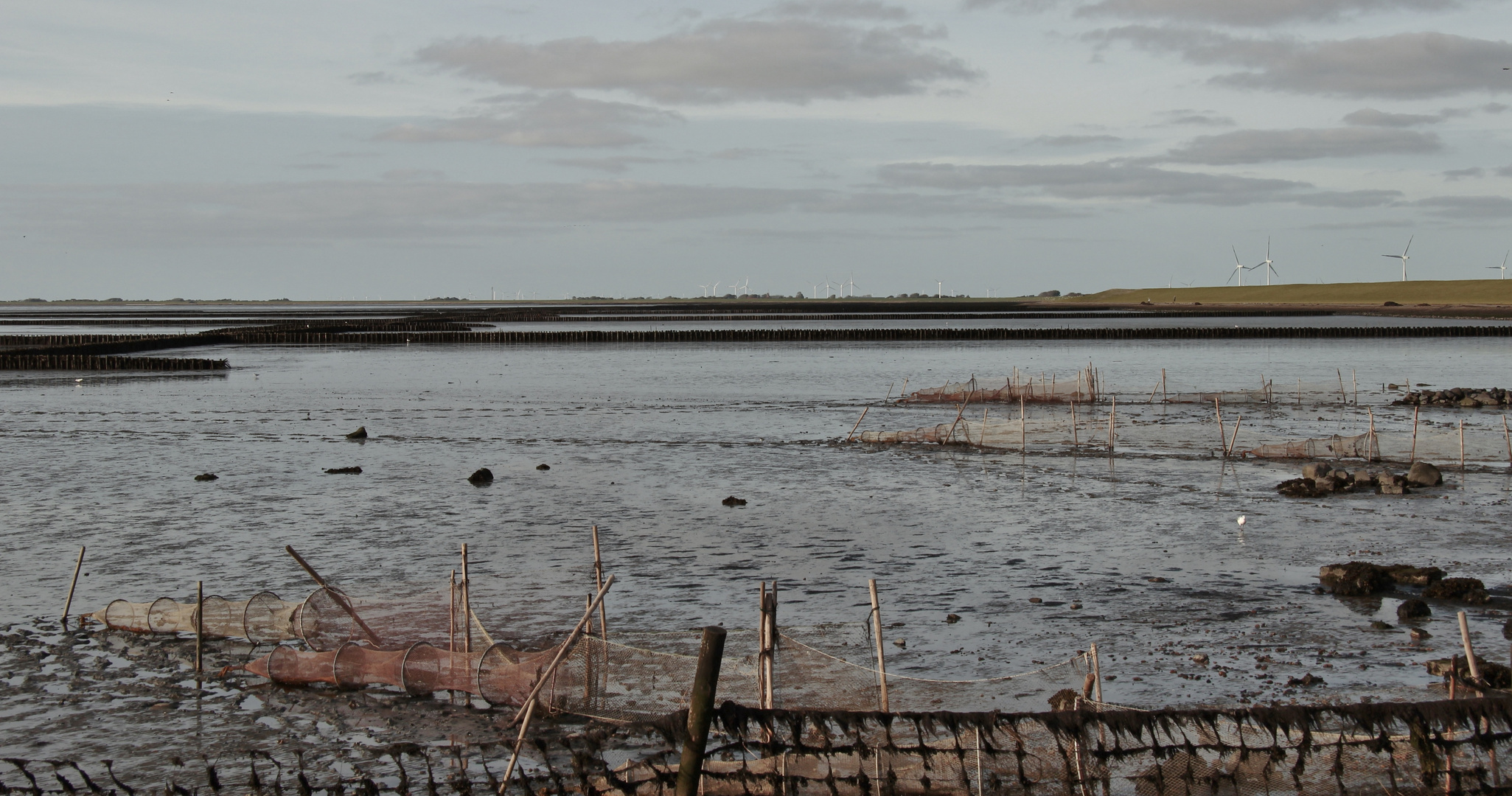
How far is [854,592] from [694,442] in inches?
743

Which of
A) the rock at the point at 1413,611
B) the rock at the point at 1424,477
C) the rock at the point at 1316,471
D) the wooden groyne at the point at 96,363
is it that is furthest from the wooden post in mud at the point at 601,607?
the wooden groyne at the point at 96,363

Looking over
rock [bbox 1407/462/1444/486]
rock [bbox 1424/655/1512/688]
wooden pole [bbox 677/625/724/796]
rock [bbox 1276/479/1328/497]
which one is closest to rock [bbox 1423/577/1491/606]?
rock [bbox 1424/655/1512/688]

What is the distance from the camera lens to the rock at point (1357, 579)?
656 inches

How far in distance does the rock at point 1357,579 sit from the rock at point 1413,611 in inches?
43.8

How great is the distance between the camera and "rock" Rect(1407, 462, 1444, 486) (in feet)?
84.0

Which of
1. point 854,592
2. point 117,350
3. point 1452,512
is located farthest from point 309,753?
point 117,350

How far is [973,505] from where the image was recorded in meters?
24.8

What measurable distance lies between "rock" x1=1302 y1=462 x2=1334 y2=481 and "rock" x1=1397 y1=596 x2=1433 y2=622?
409 inches

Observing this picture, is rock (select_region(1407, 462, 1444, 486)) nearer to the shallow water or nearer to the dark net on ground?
the shallow water

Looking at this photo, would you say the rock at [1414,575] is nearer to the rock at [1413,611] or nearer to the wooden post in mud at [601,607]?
the rock at [1413,611]

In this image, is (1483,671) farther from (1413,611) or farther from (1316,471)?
(1316,471)

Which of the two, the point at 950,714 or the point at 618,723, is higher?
the point at 950,714

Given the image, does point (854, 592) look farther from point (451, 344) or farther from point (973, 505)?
point (451, 344)

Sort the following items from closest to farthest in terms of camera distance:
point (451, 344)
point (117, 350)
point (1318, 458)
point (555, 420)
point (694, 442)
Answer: point (1318, 458)
point (694, 442)
point (555, 420)
point (117, 350)
point (451, 344)
